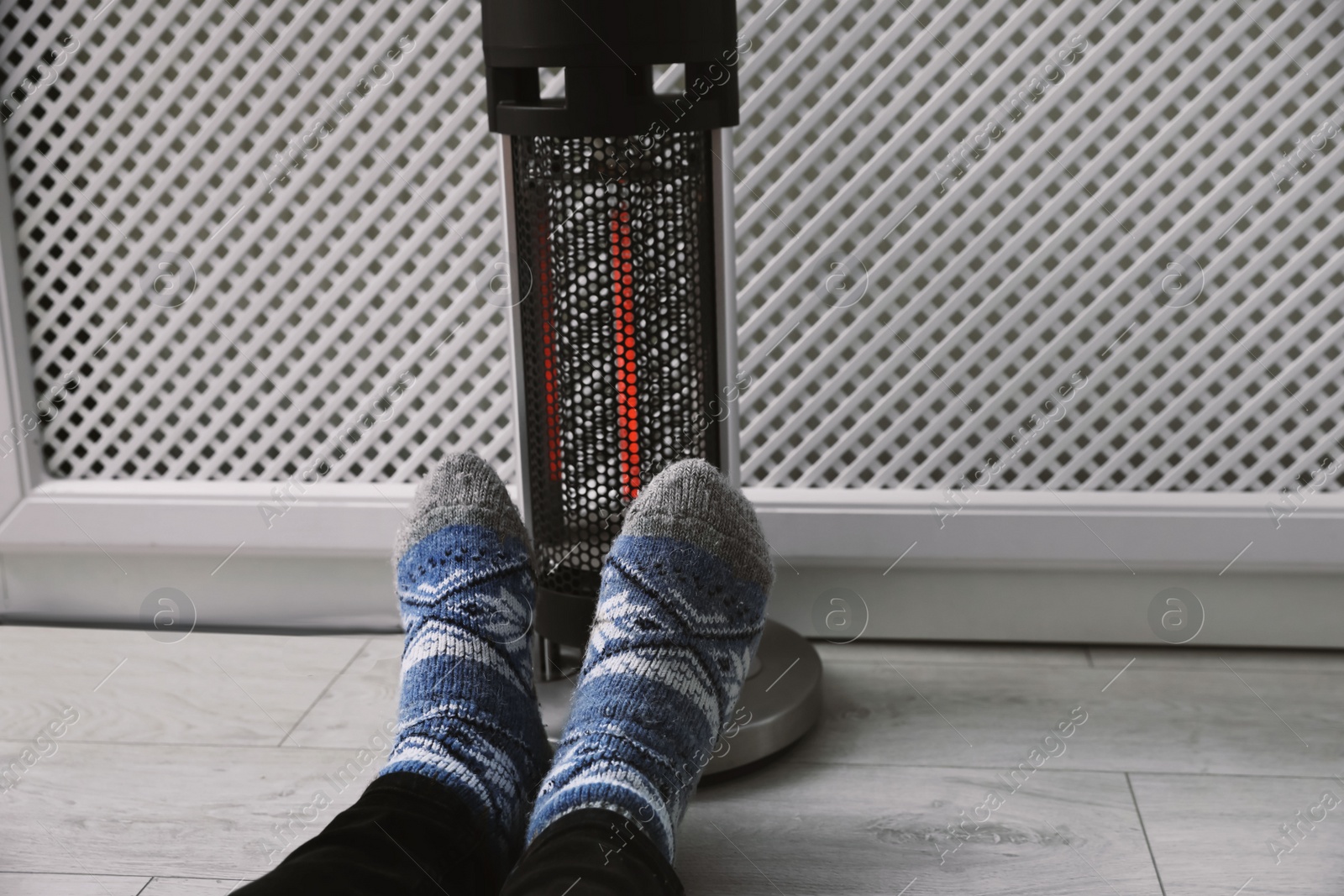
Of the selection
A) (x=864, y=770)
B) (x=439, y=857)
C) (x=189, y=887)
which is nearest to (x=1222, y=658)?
(x=864, y=770)

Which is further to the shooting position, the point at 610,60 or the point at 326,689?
the point at 326,689

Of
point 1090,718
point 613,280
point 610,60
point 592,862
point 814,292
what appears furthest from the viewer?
point 814,292

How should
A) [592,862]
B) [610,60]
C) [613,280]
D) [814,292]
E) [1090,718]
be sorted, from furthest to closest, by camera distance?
[814,292] < [1090,718] < [613,280] < [610,60] < [592,862]

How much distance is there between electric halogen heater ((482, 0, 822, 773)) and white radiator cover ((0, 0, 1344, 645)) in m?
0.21

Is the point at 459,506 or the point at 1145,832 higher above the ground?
the point at 459,506

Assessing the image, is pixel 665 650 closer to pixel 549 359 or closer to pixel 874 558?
pixel 549 359

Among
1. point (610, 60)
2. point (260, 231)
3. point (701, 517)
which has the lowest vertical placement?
point (701, 517)

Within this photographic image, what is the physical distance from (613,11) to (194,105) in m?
0.57

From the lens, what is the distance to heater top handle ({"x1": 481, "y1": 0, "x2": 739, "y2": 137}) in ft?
2.92

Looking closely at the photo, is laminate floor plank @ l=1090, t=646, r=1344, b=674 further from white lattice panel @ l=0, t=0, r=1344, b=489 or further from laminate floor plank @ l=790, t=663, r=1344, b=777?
white lattice panel @ l=0, t=0, r=1344, b=489

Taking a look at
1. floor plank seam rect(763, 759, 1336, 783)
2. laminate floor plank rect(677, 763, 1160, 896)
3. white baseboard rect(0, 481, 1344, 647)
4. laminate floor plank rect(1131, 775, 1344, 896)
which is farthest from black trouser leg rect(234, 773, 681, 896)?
white baseboard rect(0, 481, 1344, 647)

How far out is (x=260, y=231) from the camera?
1285mm

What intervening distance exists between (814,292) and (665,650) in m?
0.44

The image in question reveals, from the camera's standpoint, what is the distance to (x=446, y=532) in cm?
104
